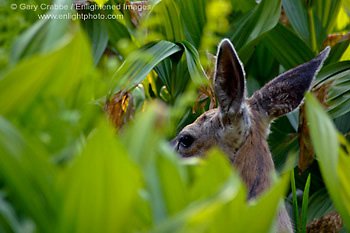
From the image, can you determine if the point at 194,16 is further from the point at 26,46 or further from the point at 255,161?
the point at 26,46

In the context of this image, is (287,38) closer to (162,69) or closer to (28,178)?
(162,69)

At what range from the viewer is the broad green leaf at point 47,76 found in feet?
3.10

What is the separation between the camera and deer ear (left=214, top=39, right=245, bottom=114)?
2900 mm

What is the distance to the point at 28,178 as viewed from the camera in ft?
3.06

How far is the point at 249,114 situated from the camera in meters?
3.36

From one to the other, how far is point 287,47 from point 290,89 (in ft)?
4.98

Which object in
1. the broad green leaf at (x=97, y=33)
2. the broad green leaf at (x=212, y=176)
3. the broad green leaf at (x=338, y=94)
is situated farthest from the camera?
the broad green leaf at (x=97, y=33)

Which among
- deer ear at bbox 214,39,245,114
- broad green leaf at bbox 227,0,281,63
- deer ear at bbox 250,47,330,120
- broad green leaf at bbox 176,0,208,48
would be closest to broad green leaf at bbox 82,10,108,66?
broad green leaf at bbox 176,0,208,48

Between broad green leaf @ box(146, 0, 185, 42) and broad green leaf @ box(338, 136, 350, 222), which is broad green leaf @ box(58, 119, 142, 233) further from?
broad green leaf @ box(146, 0, 185, 42)

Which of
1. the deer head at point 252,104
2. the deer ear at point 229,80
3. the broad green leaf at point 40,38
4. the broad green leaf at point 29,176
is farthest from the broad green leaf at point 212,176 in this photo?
the deer head at point 252,104

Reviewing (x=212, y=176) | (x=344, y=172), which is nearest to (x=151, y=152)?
(x=212, y=176)

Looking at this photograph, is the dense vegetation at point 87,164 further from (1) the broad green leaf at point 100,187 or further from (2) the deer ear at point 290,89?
(2) the deer ear at point 290,89

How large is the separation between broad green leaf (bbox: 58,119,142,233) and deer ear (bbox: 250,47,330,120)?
2.50 meters

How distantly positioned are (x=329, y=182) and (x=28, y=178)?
736mm
